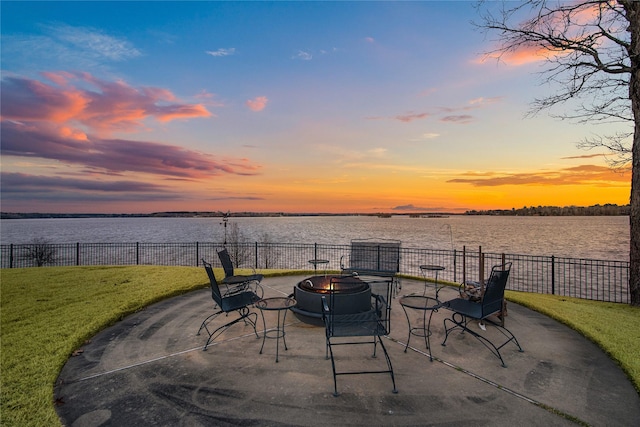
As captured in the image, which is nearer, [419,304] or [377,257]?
[419,304]

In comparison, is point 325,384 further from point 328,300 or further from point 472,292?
point 472,292

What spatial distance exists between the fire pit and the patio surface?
44 cm

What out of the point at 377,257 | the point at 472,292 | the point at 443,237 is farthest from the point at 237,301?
the point at 443,237

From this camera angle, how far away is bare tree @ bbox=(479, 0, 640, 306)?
26.2 ft

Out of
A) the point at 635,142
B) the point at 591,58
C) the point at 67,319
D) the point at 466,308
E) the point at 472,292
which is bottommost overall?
the point at 67,319

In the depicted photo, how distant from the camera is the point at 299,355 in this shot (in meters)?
4.09

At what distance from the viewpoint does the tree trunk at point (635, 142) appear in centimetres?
779

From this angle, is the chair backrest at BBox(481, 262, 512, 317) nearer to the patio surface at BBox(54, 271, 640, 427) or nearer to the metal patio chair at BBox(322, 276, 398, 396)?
the patio surface at BBox(54, 271, 640, 427)

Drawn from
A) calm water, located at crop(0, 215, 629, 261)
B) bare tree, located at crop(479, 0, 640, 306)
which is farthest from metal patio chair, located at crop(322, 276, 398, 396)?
calm water, located at crop(0, 215, 629, 261)

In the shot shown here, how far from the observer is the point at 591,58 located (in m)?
9.00

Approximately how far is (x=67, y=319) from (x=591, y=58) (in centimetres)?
1494

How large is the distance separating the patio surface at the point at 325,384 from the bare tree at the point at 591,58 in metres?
7.04

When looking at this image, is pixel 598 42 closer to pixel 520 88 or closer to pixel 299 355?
pixel 520 88

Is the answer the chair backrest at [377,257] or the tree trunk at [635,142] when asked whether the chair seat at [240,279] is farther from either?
the tree trunk at [635,142]
